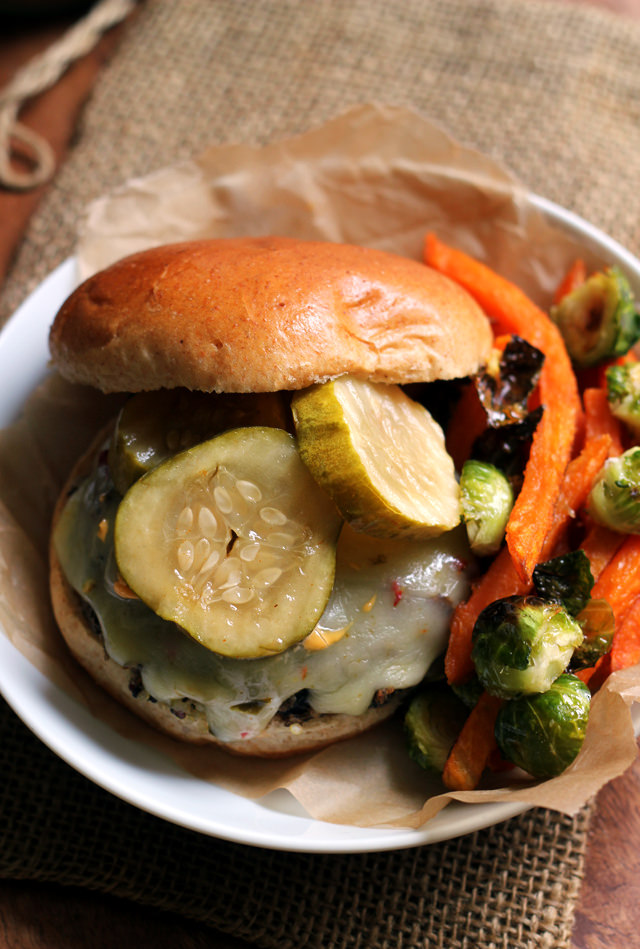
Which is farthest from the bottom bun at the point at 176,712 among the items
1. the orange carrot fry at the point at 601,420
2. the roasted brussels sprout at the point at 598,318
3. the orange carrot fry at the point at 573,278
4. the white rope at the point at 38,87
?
the white rope at the point at 38,87

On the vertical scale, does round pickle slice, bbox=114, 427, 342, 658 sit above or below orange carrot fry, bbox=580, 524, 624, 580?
above

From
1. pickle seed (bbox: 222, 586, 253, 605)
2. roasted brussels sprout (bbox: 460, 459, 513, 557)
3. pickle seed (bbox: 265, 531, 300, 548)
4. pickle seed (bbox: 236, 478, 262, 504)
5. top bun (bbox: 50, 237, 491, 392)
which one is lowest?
roasted brussels sprout (bbox: 460, 459, 513, 557)

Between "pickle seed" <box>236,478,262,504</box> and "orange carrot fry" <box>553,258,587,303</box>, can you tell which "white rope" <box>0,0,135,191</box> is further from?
"pickle seed" <box>236,478,262,504</box>

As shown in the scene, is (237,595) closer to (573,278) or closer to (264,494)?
(264,494)

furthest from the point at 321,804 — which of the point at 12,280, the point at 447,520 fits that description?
the point at 12,280

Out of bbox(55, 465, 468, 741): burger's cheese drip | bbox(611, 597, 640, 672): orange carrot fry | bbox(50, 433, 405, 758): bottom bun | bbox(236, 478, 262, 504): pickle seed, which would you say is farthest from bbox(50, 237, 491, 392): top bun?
bbox(611, 597, 640, 672): orange carrot fry

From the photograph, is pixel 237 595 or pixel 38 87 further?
pixel 38 87

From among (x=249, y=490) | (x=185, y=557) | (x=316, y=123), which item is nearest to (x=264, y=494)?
(x=249, y=490)

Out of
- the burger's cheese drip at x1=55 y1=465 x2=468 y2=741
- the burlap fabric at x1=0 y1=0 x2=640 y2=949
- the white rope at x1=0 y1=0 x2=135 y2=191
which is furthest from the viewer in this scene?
the white rope at x1=0 y1=0 x2=135 y2=191
